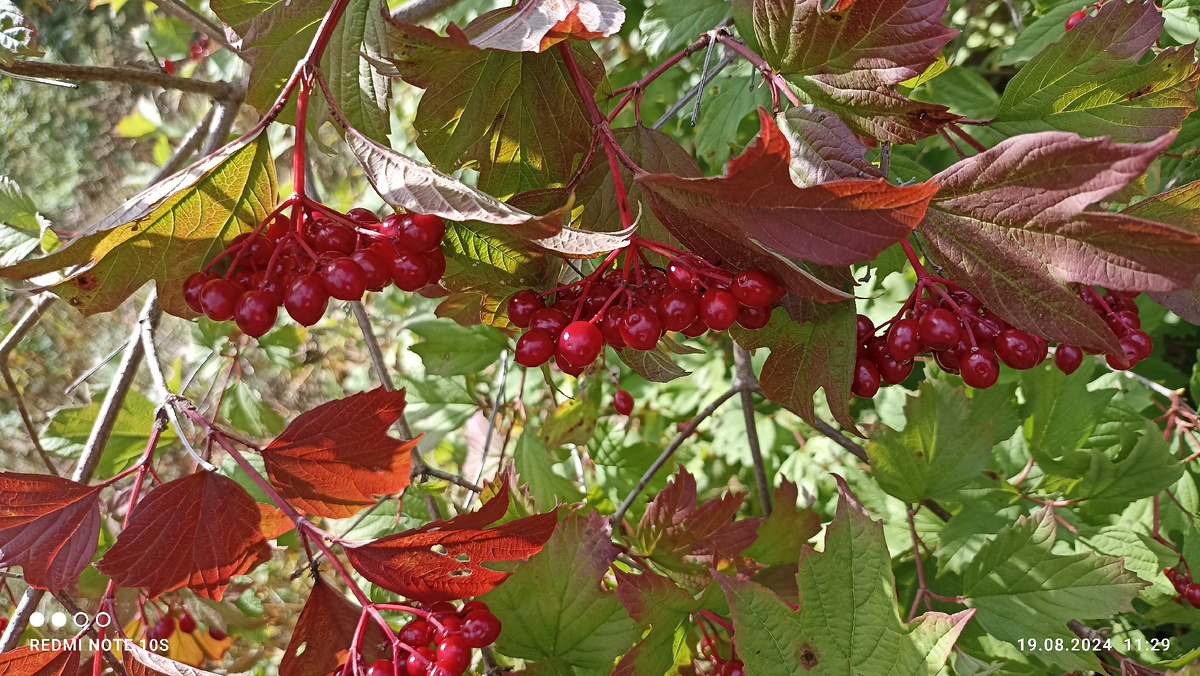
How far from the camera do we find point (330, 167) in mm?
4570

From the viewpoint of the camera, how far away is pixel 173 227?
0.86 meters

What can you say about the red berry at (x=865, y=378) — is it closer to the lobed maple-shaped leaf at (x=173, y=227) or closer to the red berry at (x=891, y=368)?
the red berry at (x=891, y=368)

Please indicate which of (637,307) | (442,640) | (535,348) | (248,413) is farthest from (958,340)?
(248,413)

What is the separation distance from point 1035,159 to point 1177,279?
0.17 metres

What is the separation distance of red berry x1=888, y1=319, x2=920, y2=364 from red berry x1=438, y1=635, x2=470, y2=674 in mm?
622

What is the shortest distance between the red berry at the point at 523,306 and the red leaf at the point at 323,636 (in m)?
0.48

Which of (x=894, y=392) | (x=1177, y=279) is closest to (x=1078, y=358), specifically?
(x=1177, y=279)

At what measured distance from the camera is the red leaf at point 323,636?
3.19 feet

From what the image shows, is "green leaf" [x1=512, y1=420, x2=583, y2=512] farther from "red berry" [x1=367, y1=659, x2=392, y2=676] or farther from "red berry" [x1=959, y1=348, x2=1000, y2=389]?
"red berry" [x1=959, y1=348, x2=1000, y2=389]

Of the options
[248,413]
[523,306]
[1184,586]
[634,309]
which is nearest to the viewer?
[634,309]

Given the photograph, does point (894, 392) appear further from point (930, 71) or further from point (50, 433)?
point (50, 433)

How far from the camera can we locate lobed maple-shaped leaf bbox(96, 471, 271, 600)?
38.2 inches

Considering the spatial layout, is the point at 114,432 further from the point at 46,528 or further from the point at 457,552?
the point at 457,552

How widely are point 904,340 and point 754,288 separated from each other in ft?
→ 0.69
